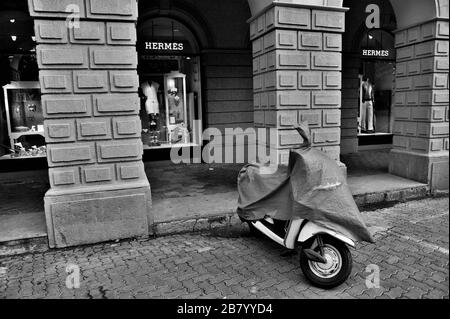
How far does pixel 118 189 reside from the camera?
17.6ft

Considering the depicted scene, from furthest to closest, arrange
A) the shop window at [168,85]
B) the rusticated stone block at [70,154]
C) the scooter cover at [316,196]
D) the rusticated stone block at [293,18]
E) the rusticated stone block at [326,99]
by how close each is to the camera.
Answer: the shop window at [168,85] < the rusticated stone block at [326,99] < the rusticated stone block at [293,18] < the rusticated stone block at [70,154] < the scooter cover at [316,196]

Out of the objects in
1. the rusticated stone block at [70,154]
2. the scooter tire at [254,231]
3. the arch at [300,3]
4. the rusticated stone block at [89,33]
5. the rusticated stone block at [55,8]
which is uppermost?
the arch at [300,3]

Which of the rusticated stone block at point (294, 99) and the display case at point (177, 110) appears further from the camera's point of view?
the display case at point (177, 110)

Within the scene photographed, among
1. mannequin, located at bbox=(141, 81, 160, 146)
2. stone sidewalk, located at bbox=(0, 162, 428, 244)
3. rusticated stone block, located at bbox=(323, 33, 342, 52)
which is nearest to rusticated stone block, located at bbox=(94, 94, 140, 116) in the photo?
stone sidewalk, located at bbox=(0, 162, 428, 244)

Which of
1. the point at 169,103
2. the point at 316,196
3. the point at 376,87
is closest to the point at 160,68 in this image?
the point at 169,103

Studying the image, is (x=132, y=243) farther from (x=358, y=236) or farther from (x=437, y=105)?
(x=437, y=105)

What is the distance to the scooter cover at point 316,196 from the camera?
364 cm

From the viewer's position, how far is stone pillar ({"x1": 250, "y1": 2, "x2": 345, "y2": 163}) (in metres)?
6.43

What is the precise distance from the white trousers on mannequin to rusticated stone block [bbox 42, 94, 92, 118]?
11450mm

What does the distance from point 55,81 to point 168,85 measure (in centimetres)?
724

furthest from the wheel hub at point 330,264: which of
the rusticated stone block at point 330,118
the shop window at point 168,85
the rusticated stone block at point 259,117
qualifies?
the shop window at point 168,85

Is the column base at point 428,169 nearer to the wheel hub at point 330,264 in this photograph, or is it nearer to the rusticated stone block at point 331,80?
the rusticated stone block at point 331,80

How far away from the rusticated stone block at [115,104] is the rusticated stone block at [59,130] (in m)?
0.40

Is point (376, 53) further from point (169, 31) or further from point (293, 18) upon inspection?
point (293, 18)
